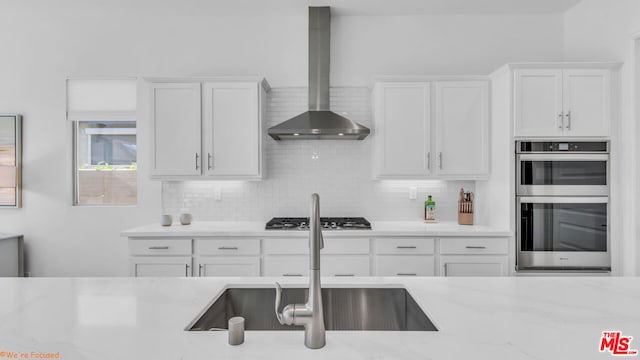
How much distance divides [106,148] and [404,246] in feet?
10.4

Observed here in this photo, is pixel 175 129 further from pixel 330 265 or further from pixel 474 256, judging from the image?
pixel 474 256

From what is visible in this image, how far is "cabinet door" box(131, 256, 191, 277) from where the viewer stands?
2.93 metres

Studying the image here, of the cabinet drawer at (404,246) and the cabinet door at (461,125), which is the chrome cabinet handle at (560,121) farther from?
the cabinet drawer at (404,246)

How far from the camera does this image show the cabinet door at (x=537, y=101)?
2859 millimetres

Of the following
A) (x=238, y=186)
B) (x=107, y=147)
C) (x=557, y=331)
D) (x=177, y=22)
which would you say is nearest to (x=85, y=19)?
(x=177, y=22)

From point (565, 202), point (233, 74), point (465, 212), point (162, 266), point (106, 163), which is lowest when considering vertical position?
point (162, 266)

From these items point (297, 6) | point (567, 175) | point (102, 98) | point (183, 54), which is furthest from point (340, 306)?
point (102, 98)

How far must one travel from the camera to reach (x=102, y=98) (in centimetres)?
363

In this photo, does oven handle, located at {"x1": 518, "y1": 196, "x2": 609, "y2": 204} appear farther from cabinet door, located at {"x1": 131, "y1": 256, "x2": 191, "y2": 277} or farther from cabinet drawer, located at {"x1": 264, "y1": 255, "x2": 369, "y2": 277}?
cabinet door, located at {"x1": 131, "y1": 256, "x2": 191, "y2": 277}

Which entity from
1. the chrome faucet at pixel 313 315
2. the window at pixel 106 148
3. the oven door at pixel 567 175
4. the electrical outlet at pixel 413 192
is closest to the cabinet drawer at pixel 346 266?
the electrical outlet at pixel 413 192

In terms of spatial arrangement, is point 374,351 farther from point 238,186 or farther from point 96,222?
point 96,222

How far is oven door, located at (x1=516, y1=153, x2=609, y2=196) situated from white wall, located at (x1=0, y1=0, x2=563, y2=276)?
1.24 metres

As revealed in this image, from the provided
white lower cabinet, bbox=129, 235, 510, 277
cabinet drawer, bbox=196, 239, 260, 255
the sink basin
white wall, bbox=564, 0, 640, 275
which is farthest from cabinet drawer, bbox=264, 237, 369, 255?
white wall, bbox=564, 0, 640, 275

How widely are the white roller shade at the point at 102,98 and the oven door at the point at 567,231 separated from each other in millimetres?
3807
